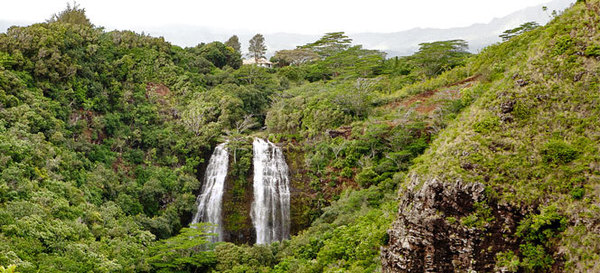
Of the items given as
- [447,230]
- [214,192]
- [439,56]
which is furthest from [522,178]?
[439,56]

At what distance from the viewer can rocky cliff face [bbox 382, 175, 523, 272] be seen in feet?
44.1

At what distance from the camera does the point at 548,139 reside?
47.7 ft

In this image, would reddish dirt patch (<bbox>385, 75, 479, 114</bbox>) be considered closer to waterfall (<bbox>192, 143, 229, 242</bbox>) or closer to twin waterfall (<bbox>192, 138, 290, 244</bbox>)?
twin waterfall (<bbox>192, 138, 290, 244</bbox>)

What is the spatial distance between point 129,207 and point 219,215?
656 cm

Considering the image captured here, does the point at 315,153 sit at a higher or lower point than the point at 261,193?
higher

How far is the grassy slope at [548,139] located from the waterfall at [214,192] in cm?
1923

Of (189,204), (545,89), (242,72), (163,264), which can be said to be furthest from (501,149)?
(242,72)

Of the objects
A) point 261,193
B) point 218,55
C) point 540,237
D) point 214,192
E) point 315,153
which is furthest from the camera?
point 218,55

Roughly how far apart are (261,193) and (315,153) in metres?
5.41

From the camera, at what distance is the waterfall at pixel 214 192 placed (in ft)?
105

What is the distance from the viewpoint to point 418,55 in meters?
41.2

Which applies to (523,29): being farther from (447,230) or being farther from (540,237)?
(540,237)

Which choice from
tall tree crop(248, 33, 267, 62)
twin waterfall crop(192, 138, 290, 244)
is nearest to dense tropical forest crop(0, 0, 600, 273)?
twin waterfall crop(192, 138, 290, 244)

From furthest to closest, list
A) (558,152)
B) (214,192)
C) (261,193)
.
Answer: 1. (214,192)
2. (261,193)
3. (558,152)
